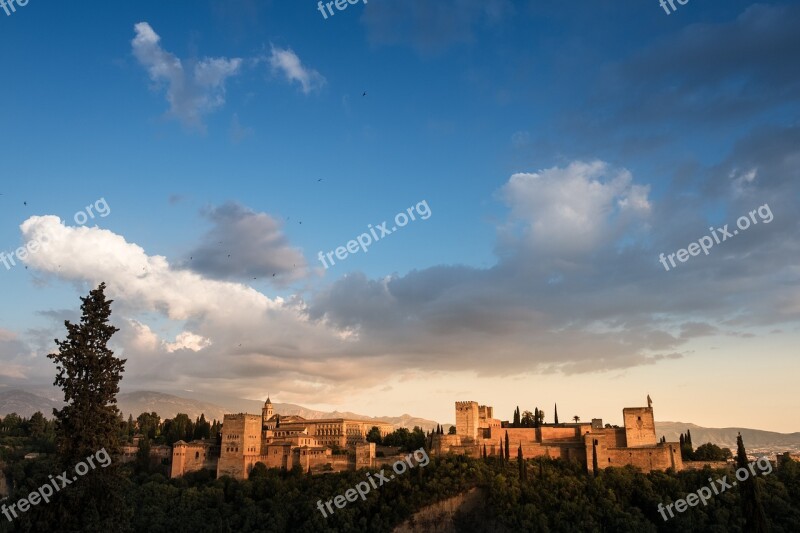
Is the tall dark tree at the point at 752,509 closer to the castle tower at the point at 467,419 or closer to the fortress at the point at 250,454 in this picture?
the castle tower at the point at 467,419

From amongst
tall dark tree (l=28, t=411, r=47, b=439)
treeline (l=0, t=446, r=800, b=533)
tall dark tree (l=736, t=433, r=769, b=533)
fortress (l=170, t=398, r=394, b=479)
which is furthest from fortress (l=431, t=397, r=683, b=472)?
tall dark tree (l=28, t=411, r=47, b=439)

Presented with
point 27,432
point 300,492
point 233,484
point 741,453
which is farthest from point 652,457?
point 27,432

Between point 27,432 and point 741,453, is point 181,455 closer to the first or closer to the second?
point 27,432

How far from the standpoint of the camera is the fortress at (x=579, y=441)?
219ft

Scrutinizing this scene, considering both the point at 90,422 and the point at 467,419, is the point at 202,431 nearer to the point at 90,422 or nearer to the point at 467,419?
the point at 467,419

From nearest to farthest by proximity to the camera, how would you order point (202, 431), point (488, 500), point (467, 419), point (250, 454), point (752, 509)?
point (752, 509) → point (488, 500) → point (250, 454) → point (467, 419) → point (202, 431)

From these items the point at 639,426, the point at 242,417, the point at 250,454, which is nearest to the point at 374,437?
the point at 250,454

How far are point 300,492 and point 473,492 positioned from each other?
18.1 metres

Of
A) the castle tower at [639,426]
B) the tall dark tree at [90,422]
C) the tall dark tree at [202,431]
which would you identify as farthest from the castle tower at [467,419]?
the tall dark tree at [90,422]

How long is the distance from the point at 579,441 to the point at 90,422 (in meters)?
57.8

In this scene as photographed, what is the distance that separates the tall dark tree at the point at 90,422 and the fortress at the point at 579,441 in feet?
177

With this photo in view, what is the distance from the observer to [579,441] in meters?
71.4

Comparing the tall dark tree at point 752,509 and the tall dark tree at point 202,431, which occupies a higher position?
the tall dark tree at point 202,431

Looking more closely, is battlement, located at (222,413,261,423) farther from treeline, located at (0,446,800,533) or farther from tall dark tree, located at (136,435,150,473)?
tall dark tree, located at (136,435,150,473)
